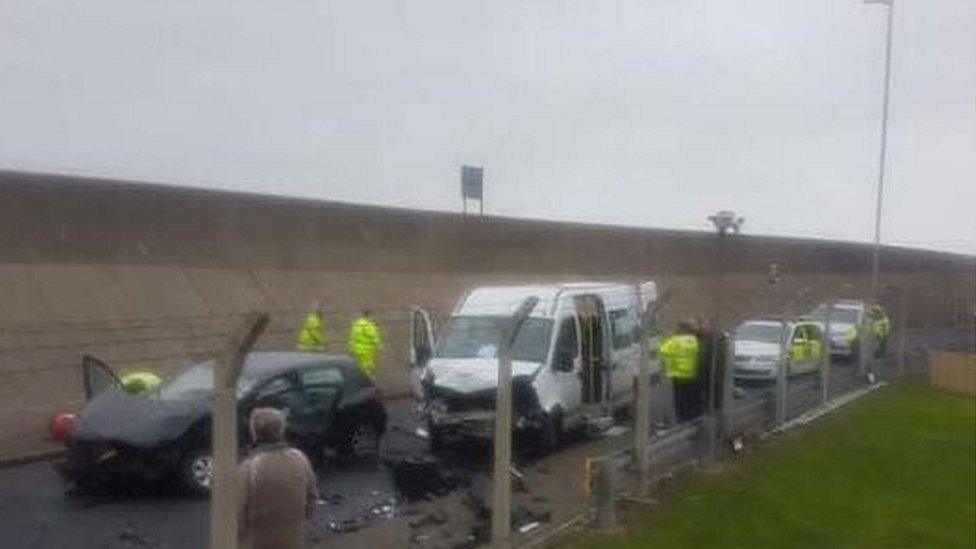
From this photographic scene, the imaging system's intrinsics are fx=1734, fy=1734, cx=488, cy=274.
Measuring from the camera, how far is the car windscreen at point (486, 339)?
2108 centimetres

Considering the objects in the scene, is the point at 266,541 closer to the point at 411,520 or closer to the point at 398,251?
the point at 411,520

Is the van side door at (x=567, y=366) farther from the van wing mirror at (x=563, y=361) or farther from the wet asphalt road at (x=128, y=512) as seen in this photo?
the wet asphalt road at (x=128, y=512)

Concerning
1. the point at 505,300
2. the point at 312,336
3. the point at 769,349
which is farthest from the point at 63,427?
the point at 769,349

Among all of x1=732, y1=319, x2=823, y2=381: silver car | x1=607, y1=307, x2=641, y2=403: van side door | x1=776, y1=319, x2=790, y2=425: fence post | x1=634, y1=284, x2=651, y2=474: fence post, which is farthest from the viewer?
x1=732, y1=319, x2=823, y2=381: silver car

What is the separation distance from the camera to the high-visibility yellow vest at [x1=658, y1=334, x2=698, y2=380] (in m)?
19.5

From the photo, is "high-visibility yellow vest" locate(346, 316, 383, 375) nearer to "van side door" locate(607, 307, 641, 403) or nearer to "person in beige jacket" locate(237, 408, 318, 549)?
"van side door" locate(607, 307, 641, 403)

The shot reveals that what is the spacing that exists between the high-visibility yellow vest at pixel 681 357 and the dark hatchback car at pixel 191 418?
12.0 feet

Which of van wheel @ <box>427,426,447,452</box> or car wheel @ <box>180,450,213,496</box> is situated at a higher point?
car wheel @ <box>180,450,213,496</box>

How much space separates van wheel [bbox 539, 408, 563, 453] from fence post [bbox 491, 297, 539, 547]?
26.1ft

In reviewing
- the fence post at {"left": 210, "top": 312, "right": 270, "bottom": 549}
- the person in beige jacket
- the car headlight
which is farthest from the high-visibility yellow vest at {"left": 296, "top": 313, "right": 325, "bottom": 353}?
the fence post at {"left": 210, "top": 312, "right": 270, "bottom": 549}

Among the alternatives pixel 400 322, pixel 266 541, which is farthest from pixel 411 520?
pixel 400 322

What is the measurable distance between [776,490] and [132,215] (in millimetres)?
13551

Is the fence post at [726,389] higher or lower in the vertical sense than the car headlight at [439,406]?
higher

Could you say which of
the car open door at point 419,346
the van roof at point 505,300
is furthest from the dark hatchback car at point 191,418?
the van roof at point 505,300
